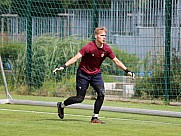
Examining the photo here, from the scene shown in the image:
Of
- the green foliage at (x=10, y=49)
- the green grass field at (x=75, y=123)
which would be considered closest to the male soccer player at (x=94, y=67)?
the green grass field at (x=75, y=123)

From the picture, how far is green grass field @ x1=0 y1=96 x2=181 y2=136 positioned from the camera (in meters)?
9.90

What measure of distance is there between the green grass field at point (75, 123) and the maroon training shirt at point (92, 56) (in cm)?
101

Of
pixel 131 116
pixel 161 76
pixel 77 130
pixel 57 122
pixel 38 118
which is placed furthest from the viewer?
pixel 161 76

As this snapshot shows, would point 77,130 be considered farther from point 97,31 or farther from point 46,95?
point 46,95

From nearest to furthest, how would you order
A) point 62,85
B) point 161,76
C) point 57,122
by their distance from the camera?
point 57,122 → point 161,76 → point 62,85

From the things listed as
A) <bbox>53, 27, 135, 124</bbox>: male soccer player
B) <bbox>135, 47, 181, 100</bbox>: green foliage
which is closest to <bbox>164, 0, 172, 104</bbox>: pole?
<bbox>135, 47, 181, 100</bbox>: green foliage

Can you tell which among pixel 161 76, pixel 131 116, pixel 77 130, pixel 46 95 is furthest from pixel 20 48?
pixel 77 130

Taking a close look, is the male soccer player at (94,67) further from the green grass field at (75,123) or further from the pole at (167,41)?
the pole at (167,41)

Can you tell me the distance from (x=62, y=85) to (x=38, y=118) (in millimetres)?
5992

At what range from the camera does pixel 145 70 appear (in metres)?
16.9

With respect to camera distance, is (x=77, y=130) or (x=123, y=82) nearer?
(x=77, y=130)

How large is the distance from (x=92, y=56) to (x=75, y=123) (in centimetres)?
129

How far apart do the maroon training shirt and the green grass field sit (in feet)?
3.30

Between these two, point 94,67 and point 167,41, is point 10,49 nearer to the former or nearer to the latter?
point 167,41
